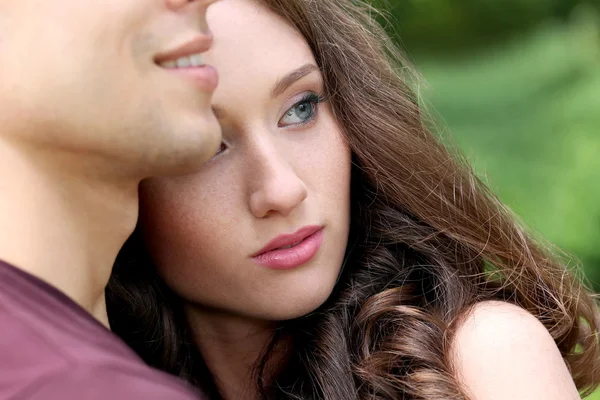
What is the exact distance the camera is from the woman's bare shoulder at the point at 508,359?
152cm

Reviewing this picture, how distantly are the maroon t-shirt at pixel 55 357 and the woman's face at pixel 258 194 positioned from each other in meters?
0.52

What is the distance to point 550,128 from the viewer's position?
4531 millimetres

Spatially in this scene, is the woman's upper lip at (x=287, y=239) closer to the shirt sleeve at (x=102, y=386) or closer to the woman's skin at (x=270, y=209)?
the woman's skin at (x=270, y=209)

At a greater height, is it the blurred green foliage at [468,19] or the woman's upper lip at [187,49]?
the woman's upper lip at [187,49]

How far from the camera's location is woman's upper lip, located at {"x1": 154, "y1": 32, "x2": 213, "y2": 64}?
3.95 ft

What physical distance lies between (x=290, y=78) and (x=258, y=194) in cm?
25

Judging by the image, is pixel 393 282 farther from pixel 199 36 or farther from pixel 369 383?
pixel 199 36

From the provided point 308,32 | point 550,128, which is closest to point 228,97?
point 308,32

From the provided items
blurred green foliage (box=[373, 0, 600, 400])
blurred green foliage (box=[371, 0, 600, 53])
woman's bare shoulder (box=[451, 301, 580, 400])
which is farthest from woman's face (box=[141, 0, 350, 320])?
blurred green foliage (box=[371, 0, 600, 53])

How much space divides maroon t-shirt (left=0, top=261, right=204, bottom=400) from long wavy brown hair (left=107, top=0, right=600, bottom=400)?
2.28 ft

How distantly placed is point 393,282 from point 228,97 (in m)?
0.57

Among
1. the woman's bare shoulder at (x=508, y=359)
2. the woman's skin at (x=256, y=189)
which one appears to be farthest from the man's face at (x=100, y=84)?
the woman's bare shoulder at (x=508, y=359)

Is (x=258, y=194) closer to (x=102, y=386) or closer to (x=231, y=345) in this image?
(x=231, y=345)

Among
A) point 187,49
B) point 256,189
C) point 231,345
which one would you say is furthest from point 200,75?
point 231,345
